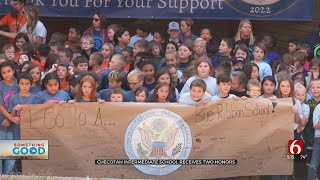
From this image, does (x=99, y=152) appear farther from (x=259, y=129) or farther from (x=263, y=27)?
(x=263, y=27)

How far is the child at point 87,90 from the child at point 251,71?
1791mm

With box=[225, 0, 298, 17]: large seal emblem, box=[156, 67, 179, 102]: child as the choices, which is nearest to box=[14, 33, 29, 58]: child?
box=[156, 67, 179, 102]: child

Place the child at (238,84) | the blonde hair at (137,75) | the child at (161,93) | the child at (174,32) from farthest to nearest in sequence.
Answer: the child at (174,32) → the blonde hair at (137,75) → the child at (238,84) → the child at (161,93)

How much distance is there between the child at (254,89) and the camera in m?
7.90

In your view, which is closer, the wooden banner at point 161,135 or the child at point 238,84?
the wooden banner at point 161,135

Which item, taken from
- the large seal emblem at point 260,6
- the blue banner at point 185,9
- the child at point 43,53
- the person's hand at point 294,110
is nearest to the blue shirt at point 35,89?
the child at point 43,53

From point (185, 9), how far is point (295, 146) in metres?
4.37

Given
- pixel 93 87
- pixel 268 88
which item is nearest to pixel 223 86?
pixel 268 88

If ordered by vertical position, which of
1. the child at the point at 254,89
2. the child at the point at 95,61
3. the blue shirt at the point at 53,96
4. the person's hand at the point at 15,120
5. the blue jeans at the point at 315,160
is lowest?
the blue jeans at the point at 315,160

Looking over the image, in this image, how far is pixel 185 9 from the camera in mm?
11727

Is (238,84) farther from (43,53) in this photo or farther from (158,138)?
(43,53)

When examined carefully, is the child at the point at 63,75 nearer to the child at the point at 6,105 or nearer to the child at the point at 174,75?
the child at the point at 6,105

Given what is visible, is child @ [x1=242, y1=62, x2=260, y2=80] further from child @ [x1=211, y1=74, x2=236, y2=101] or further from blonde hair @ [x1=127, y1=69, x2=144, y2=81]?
blonde hair @ [x1=127, y1=69, x2=144, y2=81]

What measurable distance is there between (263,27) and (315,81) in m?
5.01
